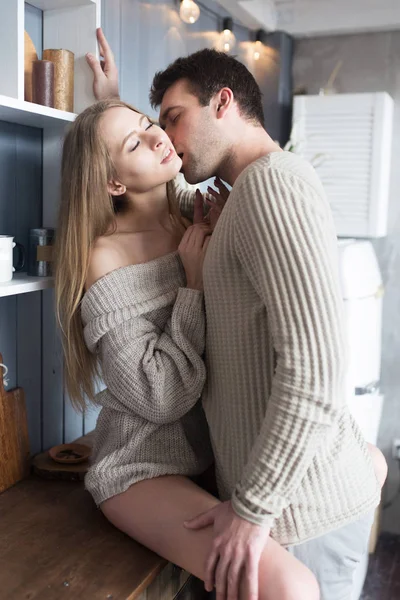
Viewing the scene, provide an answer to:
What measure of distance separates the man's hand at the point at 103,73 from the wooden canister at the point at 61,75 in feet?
0.20

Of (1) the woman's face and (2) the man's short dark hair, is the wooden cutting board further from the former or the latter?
(2) the man's short dark hair

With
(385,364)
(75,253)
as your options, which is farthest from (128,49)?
(385,364)

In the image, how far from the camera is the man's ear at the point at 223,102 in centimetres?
152

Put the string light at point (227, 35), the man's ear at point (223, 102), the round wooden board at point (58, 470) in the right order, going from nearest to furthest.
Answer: the man's ear at point (223, 102), the round wooden board at point (58, 470), the string light at point (227, 35)

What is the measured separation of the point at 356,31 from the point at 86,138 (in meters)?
2.21

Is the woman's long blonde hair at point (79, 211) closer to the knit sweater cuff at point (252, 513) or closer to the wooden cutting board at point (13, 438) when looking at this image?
the wooden cutting board at point (13, 438)

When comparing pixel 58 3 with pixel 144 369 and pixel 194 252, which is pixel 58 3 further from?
pixel 144 369

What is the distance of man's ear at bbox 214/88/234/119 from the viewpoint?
1517 millimetres

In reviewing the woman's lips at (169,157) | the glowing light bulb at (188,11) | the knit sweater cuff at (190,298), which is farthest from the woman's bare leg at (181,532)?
the glowing light bulb at (188,11)

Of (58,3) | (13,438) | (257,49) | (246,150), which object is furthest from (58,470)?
(257,49)

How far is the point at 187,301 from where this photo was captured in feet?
4.50

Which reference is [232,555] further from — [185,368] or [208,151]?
[208,151]

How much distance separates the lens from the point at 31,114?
1446 millimetres

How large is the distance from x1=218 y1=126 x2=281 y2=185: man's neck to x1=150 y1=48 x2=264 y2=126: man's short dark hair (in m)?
0.05
